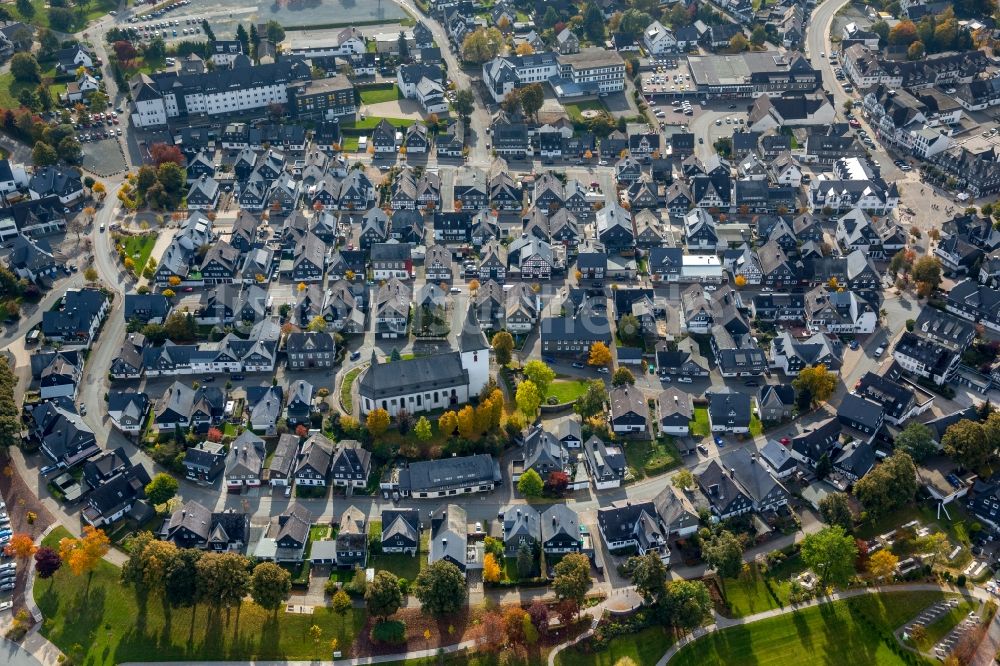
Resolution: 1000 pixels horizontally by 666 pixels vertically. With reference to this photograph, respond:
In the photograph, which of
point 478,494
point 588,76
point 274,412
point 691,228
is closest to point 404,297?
point 274,412

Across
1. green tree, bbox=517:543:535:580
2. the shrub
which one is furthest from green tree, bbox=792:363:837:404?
the shrub

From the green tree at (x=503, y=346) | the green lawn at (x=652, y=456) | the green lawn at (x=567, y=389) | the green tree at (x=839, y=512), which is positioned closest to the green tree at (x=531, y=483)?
the green lawn at (x=652, y=456)

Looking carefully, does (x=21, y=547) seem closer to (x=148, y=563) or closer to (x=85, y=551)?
(x=85, y=551)

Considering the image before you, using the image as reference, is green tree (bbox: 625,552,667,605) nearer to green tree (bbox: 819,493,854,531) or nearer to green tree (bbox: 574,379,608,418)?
green tree (bbox: 819,493,854,531)

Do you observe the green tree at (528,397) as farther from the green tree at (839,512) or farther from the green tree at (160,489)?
the green tree at (160,489)

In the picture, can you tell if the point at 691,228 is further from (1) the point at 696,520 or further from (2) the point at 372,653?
(2) the point at 372,653

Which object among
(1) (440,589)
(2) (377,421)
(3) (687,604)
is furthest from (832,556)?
(2) (377,421)
